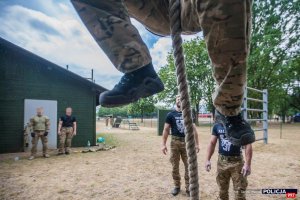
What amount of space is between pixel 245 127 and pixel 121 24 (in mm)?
855

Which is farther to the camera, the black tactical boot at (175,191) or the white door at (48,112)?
the white door at (48,112)

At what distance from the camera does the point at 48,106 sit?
12773 millimetres

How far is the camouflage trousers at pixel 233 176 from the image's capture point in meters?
3.80

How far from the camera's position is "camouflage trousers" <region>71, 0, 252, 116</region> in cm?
99

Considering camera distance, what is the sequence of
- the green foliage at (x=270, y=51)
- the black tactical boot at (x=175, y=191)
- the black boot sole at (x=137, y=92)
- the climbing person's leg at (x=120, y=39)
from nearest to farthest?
the climbing person's leg at (x=120, y=39)
the black boot sole at (x=137, y=92)
the black tactical boot at (x=175, y=191)
the green foliage at (x=270, y=51)

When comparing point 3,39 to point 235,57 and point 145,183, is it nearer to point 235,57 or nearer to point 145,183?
point 145,183

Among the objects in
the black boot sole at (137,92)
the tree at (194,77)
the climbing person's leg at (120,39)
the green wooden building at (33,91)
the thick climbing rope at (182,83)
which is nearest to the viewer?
the thick climbing rope at (182,83)

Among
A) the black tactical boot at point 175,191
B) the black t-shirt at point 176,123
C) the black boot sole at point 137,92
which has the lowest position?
the black tactical boot at point 175,191

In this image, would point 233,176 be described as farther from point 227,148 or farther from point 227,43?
point 227,43

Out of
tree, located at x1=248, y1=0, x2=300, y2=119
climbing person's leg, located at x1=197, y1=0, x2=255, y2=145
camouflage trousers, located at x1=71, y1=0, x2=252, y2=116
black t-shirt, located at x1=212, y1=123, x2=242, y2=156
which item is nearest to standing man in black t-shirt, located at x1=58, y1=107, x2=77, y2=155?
black t-shirt, located at x1=212, y1=123, x2=242, y2=156

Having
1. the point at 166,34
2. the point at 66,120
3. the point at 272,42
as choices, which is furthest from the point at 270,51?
the point at 166,34

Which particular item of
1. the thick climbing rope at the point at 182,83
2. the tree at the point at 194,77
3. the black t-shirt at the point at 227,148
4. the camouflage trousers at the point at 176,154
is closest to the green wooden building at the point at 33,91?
the camouflage trousers at the point at 176,154

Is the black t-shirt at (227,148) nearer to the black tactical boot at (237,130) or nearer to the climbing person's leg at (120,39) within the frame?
the black tactical boot at (237,130)

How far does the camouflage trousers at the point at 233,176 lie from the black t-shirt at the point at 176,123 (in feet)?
4.71
